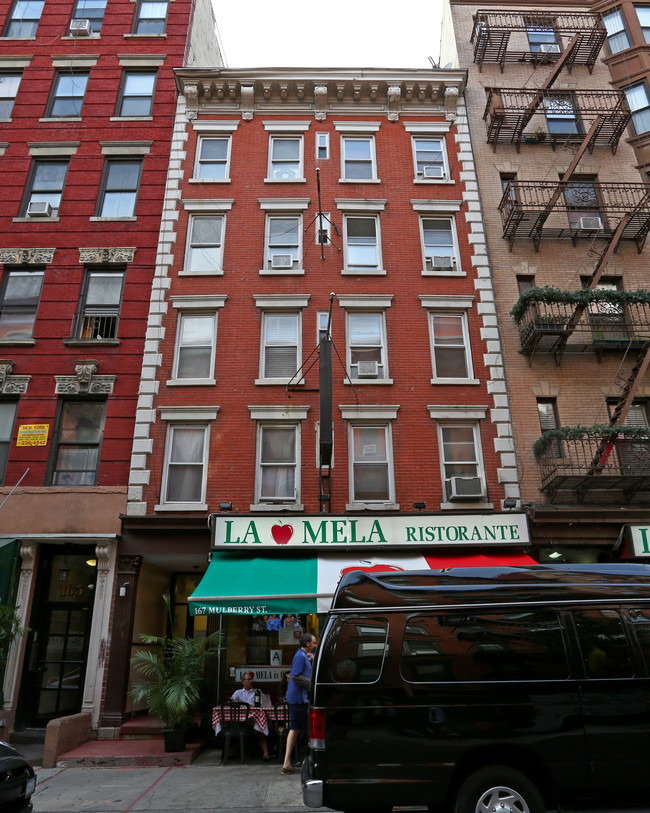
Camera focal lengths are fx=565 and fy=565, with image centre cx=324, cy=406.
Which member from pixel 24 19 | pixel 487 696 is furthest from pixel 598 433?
pixel 24 19

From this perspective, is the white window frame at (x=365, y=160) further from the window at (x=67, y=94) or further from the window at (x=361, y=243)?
the window at (x=67, y=94)

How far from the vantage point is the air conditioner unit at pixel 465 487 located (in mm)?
13477

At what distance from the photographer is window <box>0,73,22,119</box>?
18.3 metres

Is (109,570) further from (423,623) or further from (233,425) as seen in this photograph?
(423,623)

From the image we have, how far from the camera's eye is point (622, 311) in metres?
15.2

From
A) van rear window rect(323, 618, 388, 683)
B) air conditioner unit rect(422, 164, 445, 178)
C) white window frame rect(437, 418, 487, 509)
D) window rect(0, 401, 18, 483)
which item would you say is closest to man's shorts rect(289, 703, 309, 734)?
van rear window rect(323, 618, 388, 683)

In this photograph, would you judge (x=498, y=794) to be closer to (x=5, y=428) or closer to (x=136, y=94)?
(x=5, y=428)

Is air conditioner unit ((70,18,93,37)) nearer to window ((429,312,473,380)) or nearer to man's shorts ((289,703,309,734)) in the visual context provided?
window ((429,312,473,380))

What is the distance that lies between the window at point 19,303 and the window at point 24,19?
990 cm

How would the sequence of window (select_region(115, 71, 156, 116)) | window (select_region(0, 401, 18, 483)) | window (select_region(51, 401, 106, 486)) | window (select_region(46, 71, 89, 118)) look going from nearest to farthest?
window (select_region(51, 401, 106, 486)) → window (select_region(0, 401, 18, 483)) → window (select_region(46, 71, 89, 118)) → window (select_region(115, 71, 156, 116))

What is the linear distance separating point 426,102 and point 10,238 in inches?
534

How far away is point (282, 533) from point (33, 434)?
6.83 meters

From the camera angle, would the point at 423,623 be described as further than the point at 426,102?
No

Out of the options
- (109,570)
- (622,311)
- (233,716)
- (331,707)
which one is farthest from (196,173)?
(331,707)
